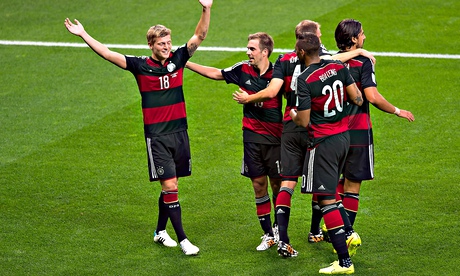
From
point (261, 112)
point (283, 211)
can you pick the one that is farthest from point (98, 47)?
point (283, 211)

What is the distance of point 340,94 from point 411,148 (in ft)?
12.5

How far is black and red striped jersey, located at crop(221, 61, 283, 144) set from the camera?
7840 millimetres

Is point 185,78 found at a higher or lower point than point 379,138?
higher

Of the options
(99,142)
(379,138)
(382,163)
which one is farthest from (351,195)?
(99,142)

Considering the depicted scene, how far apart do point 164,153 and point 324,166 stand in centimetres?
163

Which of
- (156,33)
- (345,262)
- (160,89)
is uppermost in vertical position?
(156,33)

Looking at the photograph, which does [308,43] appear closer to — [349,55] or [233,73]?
[349,55]

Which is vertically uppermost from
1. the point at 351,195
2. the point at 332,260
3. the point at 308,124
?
the point at 308,124

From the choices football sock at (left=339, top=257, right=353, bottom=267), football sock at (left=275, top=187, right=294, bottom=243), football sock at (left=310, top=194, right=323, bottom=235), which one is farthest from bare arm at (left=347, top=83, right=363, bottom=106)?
football sock at (left=339, top=257, right=353, bottom=267)

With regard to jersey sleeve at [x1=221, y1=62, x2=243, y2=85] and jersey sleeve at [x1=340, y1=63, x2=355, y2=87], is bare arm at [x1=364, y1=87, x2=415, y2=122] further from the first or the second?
jersey sleeve at [x1=221, y1=62, x2=243, y2=85]

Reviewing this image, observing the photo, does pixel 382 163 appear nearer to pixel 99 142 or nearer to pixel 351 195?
pixel 351 195

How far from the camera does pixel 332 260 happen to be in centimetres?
770

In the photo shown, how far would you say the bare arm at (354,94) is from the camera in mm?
7191

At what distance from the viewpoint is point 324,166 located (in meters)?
7.26
